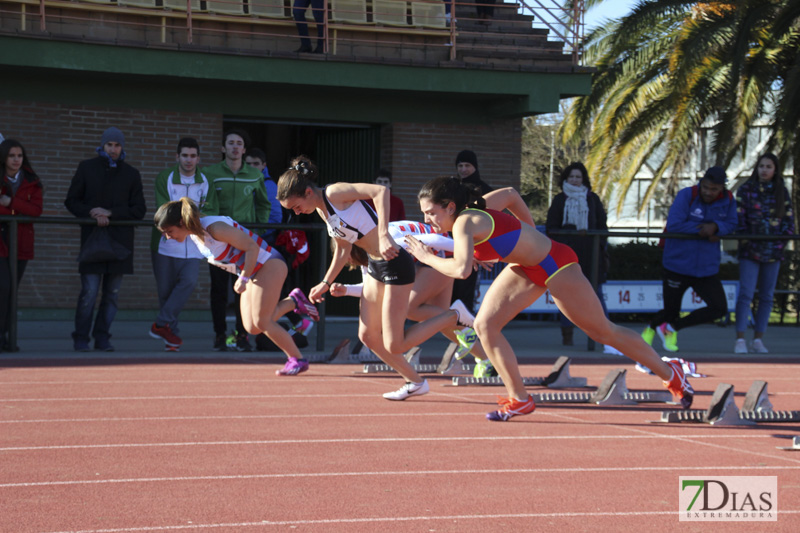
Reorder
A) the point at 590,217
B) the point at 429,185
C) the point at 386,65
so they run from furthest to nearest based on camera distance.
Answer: the point at 386,65
the point at 590,217
the point at 429,185

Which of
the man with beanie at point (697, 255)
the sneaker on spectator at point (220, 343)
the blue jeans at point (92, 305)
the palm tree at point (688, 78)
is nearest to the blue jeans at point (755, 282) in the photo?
the man with beanie at point (697, 255)

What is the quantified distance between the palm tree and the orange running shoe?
9.34 meters

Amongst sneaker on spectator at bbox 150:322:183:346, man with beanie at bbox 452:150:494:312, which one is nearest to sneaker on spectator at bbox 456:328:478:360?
man with beanie at bbox 452:150:494:312

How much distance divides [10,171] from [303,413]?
5.01m

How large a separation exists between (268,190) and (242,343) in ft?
6.05

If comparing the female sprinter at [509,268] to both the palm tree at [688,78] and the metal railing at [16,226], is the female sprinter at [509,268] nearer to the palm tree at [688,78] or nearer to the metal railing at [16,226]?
the metal railing at [16,226]

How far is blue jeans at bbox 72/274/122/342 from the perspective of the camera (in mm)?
11195

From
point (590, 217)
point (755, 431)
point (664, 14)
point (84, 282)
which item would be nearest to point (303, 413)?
point (755, 431)

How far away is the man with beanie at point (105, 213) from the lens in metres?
11.2

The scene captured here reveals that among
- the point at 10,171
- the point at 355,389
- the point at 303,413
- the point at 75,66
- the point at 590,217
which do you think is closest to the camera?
the point at 303,413

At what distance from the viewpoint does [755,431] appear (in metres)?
7.21

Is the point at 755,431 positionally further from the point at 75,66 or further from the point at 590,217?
the point at 75,66

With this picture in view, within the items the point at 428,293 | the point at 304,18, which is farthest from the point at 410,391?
the point at 304,18

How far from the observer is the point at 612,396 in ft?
27.3
